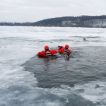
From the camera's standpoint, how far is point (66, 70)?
64.4 ft

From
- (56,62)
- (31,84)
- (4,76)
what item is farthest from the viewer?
(56,62)

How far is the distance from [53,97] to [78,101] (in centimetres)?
117

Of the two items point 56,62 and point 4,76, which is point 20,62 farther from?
point 4,76

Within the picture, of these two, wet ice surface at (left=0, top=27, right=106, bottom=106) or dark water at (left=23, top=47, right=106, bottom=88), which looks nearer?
wet ice surface at (left=0, top=27, right=106, bottom=106)

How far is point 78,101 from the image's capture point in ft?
41.3

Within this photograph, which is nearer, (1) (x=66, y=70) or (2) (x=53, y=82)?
(2) (x=53, y=82)

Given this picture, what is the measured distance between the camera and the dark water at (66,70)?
16.3 metres

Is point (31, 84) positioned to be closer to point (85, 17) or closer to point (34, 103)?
point (34, 103)

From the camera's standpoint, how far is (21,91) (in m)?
14.0

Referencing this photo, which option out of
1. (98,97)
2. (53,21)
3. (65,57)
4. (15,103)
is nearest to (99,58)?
(65,57)

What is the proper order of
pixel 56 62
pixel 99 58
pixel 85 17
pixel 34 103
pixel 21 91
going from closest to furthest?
pixel 34 103
pixel 21 91
pixel 56 62
pixel 99 58
pixel 85 17

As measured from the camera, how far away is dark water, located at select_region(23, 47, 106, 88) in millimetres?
16328

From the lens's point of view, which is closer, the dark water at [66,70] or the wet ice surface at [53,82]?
the wet ice surface at [53,82]

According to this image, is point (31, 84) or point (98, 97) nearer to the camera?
point (98, 97)
